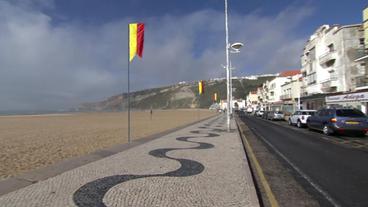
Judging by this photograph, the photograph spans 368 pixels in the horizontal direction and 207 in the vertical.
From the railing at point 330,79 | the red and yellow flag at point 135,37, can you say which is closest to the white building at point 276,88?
the railing at point 330,79

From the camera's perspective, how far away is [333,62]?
138 feet

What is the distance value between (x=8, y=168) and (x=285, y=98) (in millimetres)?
70262

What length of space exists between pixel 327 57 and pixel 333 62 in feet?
3.71

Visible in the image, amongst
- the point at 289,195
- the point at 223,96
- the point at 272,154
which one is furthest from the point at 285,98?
the point at 223,96

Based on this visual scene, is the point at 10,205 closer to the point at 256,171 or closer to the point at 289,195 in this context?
the point at 289,195

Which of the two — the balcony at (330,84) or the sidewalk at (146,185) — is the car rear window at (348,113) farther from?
the balcony at (330,84)

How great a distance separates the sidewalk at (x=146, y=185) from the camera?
4641 millimetres

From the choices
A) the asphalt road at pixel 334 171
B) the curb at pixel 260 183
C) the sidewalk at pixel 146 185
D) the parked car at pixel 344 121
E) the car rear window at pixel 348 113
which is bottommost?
the asphalt road at pixel 334 171

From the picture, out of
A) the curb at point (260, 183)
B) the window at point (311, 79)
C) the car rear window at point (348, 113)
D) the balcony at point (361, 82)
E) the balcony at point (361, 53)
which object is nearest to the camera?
the curb at point (260, 183)

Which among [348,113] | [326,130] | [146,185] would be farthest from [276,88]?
[146,185]

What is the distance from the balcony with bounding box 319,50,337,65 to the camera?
4072 cm

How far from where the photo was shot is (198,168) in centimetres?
720

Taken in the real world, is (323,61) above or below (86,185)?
above

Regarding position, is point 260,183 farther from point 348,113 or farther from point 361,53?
point 361,53
